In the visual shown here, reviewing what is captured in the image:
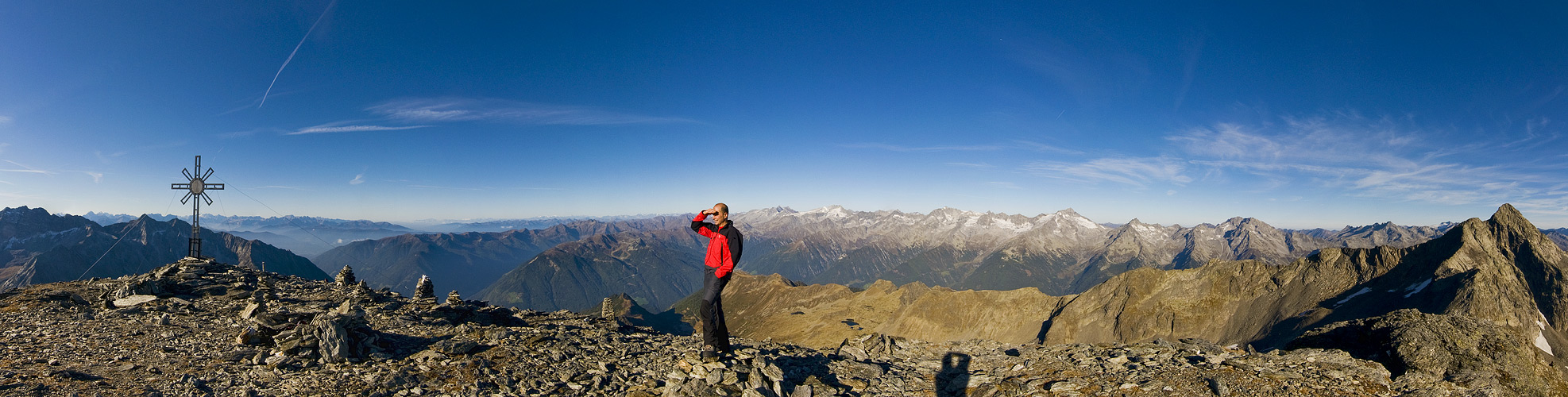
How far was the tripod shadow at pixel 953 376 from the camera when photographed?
15.8 metres

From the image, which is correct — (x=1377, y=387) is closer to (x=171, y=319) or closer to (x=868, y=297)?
(x=171, y=319)

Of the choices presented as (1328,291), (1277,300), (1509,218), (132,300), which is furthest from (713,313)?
(1509,218)

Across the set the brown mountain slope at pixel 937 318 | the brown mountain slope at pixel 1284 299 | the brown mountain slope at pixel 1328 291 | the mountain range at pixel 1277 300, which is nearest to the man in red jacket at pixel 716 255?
the mountain range at pixel 1277 300

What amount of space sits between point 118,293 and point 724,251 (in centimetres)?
2295

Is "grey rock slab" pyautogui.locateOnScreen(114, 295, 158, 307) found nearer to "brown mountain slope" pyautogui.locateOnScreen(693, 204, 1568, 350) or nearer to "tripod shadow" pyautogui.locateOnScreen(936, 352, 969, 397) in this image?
"tripod shadow" pyautogui.locateOnScreen(936, 352, 969, 397)

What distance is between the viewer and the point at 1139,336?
12212 centimetres

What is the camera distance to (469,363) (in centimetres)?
1405

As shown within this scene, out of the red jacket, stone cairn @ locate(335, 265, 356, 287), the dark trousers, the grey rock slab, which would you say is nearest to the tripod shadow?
the dark trousers

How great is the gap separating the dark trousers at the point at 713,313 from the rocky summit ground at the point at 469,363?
2.46 ft

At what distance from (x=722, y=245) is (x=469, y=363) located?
7672 mm

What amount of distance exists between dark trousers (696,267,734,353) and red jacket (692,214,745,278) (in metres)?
0.21

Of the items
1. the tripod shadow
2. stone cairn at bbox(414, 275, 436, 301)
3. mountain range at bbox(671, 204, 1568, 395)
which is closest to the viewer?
the tripod shadow

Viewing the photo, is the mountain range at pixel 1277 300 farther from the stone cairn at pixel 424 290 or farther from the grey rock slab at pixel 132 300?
the grey rock slab at pixel 132 300

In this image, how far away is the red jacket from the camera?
13.2 meters
